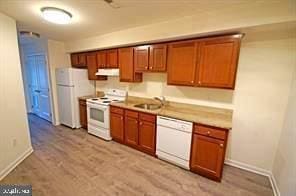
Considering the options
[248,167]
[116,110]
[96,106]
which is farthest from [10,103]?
[248,167]

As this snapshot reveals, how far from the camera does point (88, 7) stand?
214 centimetres

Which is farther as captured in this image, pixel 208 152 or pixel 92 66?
pixel 92 66

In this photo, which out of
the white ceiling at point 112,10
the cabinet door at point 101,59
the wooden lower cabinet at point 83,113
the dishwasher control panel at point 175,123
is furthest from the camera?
the wooden lower cabinet at point 83,113

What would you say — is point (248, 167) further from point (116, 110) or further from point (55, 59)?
point (55, 59)

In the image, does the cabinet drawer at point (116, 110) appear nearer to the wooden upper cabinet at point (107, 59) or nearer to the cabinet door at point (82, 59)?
the wooden upper cabinet at point (107, 59)

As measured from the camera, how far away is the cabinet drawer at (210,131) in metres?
2.23

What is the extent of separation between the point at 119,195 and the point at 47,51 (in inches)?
160

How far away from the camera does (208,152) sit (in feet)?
7.84

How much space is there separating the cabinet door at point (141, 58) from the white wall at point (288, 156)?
2232mm

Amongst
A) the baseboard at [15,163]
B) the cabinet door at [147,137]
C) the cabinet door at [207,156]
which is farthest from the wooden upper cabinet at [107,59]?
the cabinet door at [207,156]

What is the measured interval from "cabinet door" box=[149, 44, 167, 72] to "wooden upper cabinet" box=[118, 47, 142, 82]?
48cm

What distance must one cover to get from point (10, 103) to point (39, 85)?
116 inches

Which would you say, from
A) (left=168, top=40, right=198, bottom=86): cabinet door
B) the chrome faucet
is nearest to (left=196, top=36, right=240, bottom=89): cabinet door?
(left=168, top=40, right=198, bottom=86): cabinet door

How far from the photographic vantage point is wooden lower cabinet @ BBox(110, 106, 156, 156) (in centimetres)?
302
